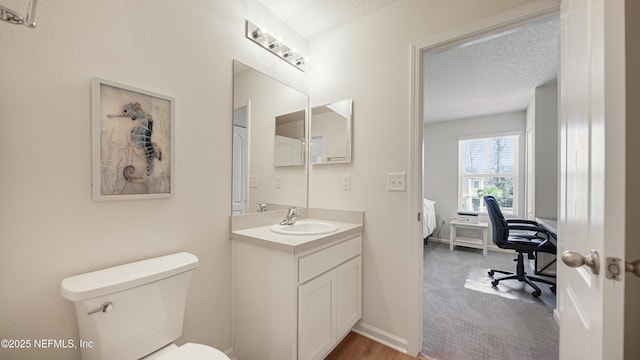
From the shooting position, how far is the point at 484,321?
211cm

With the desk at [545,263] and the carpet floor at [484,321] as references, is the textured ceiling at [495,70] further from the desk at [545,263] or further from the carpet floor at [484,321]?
the carpet floor at [484,321]

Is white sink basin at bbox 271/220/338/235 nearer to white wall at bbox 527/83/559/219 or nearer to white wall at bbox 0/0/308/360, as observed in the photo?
white wall at bbox 0/0/308/360

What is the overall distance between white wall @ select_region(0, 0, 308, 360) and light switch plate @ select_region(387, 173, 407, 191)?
1099 millimetres

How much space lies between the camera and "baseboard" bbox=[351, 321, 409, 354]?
174cm

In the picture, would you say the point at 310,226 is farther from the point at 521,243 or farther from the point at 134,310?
the point at 521,243

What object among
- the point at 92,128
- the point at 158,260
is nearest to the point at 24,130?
the point at 92,128

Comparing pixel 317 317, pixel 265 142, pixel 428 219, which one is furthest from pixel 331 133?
pixel 428 219

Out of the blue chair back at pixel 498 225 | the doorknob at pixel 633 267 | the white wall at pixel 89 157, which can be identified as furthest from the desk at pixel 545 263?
the white wall at pixel 89 157

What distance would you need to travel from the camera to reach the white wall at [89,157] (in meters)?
0.93

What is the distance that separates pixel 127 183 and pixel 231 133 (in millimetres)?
654

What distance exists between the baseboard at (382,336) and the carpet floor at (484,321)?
16cm

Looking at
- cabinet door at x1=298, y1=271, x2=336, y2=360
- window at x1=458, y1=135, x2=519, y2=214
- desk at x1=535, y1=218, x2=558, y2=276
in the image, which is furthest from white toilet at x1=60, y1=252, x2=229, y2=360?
window at x1=458, y1=135, x2=519, y2=214

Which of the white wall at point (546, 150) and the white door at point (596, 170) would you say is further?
the white wall at point (546, 150)

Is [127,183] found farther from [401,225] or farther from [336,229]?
[401,225]
